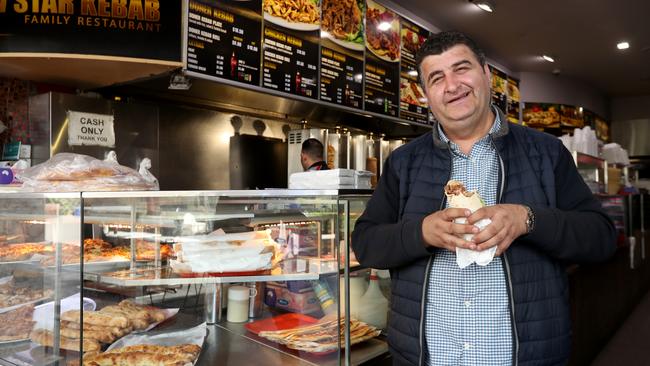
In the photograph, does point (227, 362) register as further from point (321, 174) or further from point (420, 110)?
point (420, 110)

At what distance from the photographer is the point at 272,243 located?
189 centimetres

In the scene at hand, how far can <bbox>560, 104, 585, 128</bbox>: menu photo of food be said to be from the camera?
26.9 ft

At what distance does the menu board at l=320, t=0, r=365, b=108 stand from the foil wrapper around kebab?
290 centimetres

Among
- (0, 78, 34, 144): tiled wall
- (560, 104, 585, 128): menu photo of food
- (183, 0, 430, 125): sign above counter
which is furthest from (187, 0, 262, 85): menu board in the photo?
(560, 104, 585, 128): menu photo of food

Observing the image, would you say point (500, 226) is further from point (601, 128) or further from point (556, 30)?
point (601, 128)

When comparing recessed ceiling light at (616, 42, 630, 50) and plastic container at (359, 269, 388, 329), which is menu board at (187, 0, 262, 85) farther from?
recessed ceiling light at (616, 42, 630, 50)

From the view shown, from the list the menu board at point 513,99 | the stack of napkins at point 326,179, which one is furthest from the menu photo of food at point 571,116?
the stack of napkins at point 326,179

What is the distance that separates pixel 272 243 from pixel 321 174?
1.15 feet

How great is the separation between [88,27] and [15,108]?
2.69 ft

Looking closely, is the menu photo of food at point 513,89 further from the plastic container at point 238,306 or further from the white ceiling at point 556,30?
the plastic container at point 238,306

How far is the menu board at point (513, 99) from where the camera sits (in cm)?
739

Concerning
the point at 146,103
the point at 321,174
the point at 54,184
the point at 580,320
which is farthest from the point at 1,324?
the point at 580,320

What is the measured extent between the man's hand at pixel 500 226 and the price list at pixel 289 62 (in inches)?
106

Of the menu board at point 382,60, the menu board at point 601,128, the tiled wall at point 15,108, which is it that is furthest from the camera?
the menu board at point 601,128
